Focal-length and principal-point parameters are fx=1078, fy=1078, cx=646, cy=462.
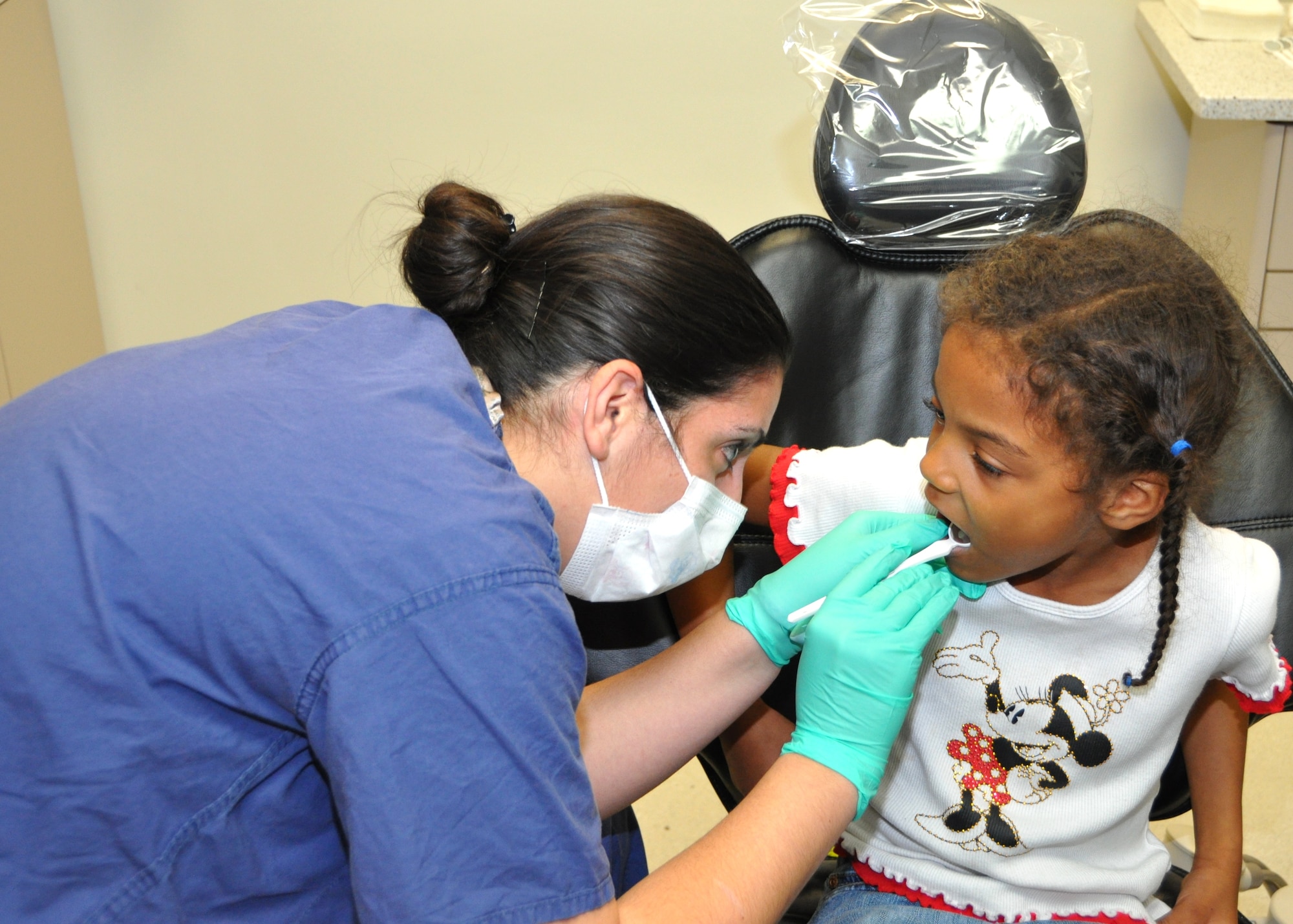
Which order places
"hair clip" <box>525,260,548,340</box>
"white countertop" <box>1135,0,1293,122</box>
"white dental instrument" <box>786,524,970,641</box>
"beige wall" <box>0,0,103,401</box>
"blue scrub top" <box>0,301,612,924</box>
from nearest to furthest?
"blue scrub top" <box>0,301,612,924</box>
"hair clip" <box>525,260,548,340</box>
"white dental instrument" <box>786,524,970,641</box>
"white countertop" <box>1135,0,1293,122</box>
"beige wall" <box>0,0,103,401</box>

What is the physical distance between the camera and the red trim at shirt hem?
112 centimetres

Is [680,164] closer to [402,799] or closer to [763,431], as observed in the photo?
[763,431]

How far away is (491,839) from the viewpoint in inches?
29.4

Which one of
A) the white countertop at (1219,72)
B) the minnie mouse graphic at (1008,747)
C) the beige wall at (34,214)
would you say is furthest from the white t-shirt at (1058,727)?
the beige wall at (34,214)

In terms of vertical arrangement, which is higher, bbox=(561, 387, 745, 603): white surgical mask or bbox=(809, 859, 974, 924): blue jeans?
bbox=(561, 387, 745, 603): white surgical mask

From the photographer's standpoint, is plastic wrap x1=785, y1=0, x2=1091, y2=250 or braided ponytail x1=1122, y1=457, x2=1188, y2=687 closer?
braided ponytail x1=1122, y1=457, x2=1188, y2=687

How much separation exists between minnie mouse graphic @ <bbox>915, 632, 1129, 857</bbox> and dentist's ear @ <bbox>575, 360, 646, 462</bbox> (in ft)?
1.46

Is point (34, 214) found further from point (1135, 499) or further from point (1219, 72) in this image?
point (1219, 72)

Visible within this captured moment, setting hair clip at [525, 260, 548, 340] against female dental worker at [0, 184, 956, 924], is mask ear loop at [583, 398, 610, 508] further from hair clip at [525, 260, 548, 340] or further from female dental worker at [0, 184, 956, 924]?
hair clip at [525, 260, 548, 340]

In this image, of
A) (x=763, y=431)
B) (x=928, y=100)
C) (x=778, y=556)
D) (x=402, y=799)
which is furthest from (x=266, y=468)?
(x=928, y=100)

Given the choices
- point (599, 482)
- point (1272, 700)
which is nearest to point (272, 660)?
point (599, 482)

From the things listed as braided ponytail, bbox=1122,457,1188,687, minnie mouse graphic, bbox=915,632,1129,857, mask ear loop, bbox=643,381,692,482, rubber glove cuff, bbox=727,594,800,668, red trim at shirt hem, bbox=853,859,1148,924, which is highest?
mask ear loop, bbox=643,381,692,482

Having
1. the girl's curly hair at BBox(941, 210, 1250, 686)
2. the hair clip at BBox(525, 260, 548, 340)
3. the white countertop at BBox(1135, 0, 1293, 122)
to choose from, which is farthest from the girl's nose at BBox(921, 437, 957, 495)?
the white countertop at BBox(1135, 0, 1293, 122)

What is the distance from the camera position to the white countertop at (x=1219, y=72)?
190cm
